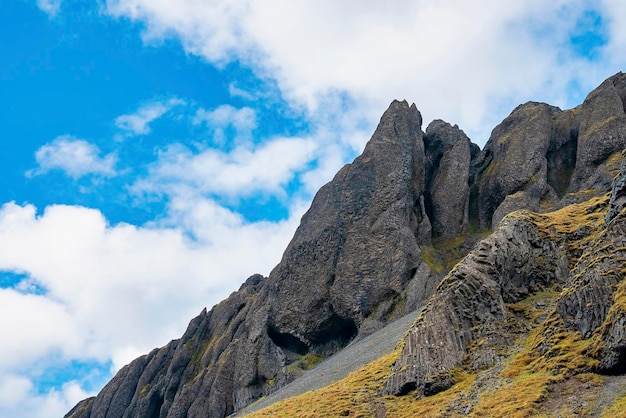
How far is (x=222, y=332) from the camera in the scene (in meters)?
158

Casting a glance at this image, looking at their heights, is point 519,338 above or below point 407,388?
below

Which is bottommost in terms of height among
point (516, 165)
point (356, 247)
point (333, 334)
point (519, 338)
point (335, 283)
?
point (519, 338)

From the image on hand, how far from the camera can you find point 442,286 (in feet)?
213

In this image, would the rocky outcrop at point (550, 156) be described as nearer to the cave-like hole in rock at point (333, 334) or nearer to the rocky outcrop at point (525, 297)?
the cave-like hole in rock at point (333, 334)

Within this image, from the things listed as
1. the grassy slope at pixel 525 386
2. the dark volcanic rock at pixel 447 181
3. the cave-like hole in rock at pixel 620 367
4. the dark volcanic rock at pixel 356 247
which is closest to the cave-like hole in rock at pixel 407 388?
the grassy slope at pixel 525 386

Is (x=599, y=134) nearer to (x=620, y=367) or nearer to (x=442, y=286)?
(x=442, y=286)

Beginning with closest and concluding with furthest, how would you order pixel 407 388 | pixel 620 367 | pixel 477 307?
1. pixel 620 367
2. pixel 407 388
3. pixel 477 307

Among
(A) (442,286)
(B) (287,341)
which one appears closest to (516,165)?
(B) (287,341)

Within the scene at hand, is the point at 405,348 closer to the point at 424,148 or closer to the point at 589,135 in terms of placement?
the point at 589,135

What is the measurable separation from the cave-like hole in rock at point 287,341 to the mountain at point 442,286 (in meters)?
0.30

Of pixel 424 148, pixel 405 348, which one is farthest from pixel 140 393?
pixel 405 348

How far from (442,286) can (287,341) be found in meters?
67.4

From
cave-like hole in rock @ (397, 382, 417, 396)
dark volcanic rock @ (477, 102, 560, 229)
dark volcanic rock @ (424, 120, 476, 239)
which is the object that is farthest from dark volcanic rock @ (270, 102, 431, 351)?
cave-like hole in rock @ (397, 382, 417, 396)

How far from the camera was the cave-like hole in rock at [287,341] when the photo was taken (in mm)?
123787
